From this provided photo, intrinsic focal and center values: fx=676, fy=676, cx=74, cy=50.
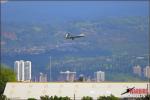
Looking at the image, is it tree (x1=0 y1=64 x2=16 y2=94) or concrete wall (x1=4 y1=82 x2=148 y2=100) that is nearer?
concrete wall (x1=4 y1=82 x2=148 y2=100)

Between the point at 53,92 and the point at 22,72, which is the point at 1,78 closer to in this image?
Result: the point at 53,92

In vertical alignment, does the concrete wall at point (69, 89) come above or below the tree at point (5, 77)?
below

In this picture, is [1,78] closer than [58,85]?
No

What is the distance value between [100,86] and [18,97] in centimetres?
1477

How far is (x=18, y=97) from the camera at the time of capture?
120 m

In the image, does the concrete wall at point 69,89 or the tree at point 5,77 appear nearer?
the concrete wall at point 69,89

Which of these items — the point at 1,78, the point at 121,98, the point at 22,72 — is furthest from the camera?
the point at 22,72

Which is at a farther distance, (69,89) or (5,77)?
(5,77)

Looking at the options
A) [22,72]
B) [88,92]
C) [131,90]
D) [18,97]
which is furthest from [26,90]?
[22,72]

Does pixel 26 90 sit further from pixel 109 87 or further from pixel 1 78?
pixel 1 78

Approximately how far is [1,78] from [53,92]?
29.4 meters

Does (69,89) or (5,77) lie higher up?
(5,77)

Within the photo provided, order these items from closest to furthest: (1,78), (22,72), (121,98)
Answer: (121,98) < (1,78) < (22,72)

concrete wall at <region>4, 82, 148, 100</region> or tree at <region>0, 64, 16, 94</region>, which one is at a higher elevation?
tree at <region>0, 64, 16, 94</region>
